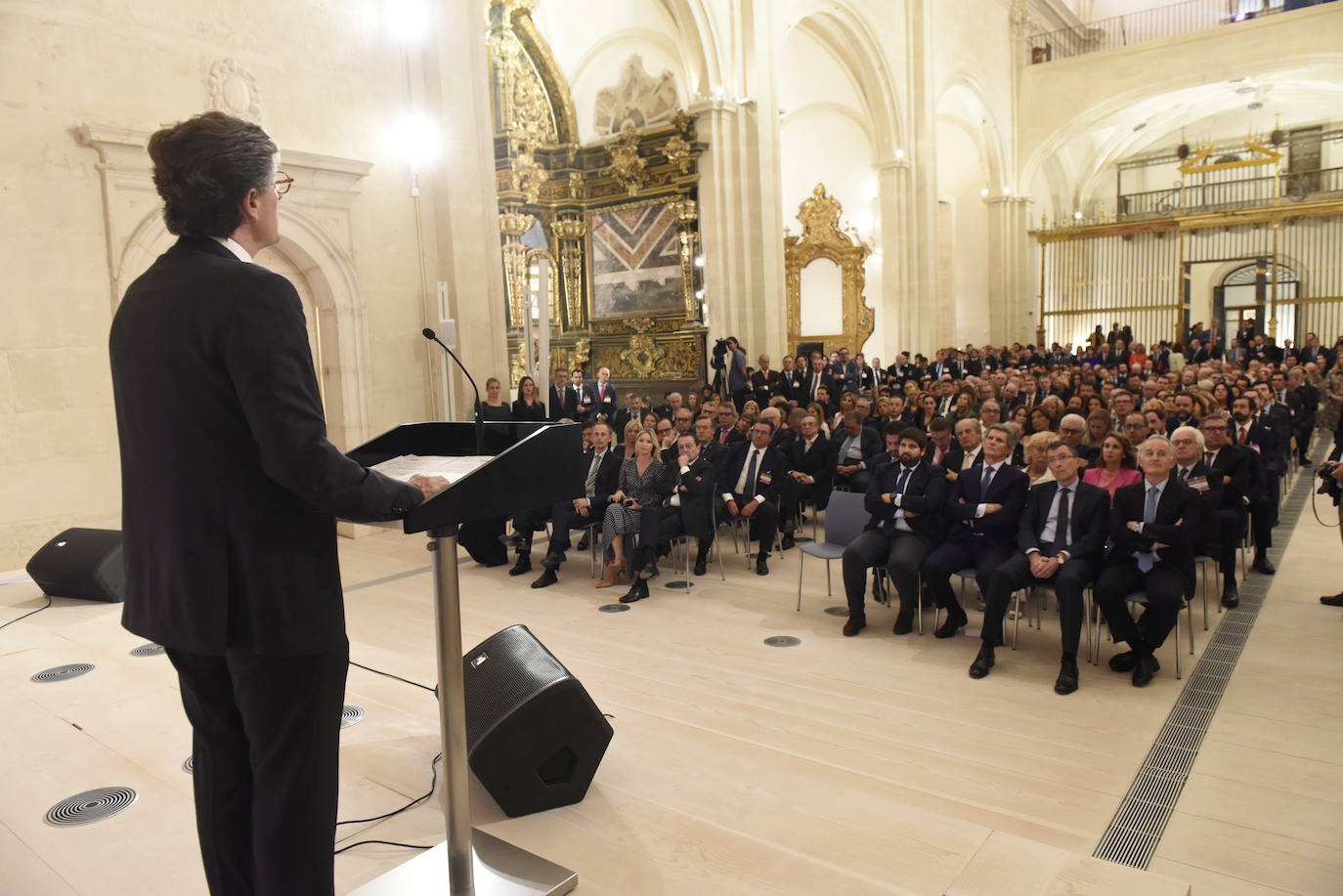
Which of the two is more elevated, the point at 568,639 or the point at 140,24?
the point at 140,24

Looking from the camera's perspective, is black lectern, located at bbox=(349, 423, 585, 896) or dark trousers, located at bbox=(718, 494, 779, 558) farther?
dark trousers, located at bbox=(718, 494, 779, 558)

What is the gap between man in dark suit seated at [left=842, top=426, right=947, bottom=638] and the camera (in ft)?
18.2

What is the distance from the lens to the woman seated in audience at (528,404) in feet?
33.5

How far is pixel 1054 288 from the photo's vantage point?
2728 centimetres

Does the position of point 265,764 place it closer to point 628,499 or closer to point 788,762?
point 788,762


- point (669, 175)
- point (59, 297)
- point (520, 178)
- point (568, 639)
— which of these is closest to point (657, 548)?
point (568, 639)

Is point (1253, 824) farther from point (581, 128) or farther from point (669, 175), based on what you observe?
point (581, 128)

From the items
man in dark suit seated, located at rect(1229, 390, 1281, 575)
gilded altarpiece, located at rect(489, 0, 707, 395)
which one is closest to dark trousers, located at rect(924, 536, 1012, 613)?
man in dark suit seated, located at rect(1229, 390, 1281, 575)

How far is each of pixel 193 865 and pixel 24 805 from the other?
985mm

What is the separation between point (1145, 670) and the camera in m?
4.72

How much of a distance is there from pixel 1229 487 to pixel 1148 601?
1.96 m

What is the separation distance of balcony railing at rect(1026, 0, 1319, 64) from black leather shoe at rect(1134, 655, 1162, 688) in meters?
24.8

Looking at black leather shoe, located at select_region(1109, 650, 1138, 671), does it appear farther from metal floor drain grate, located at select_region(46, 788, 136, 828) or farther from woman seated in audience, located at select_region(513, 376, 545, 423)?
woman seated in audience, located at select_region(513, 376, 545, 423)

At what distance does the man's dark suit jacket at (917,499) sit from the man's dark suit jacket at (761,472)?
143 cm
